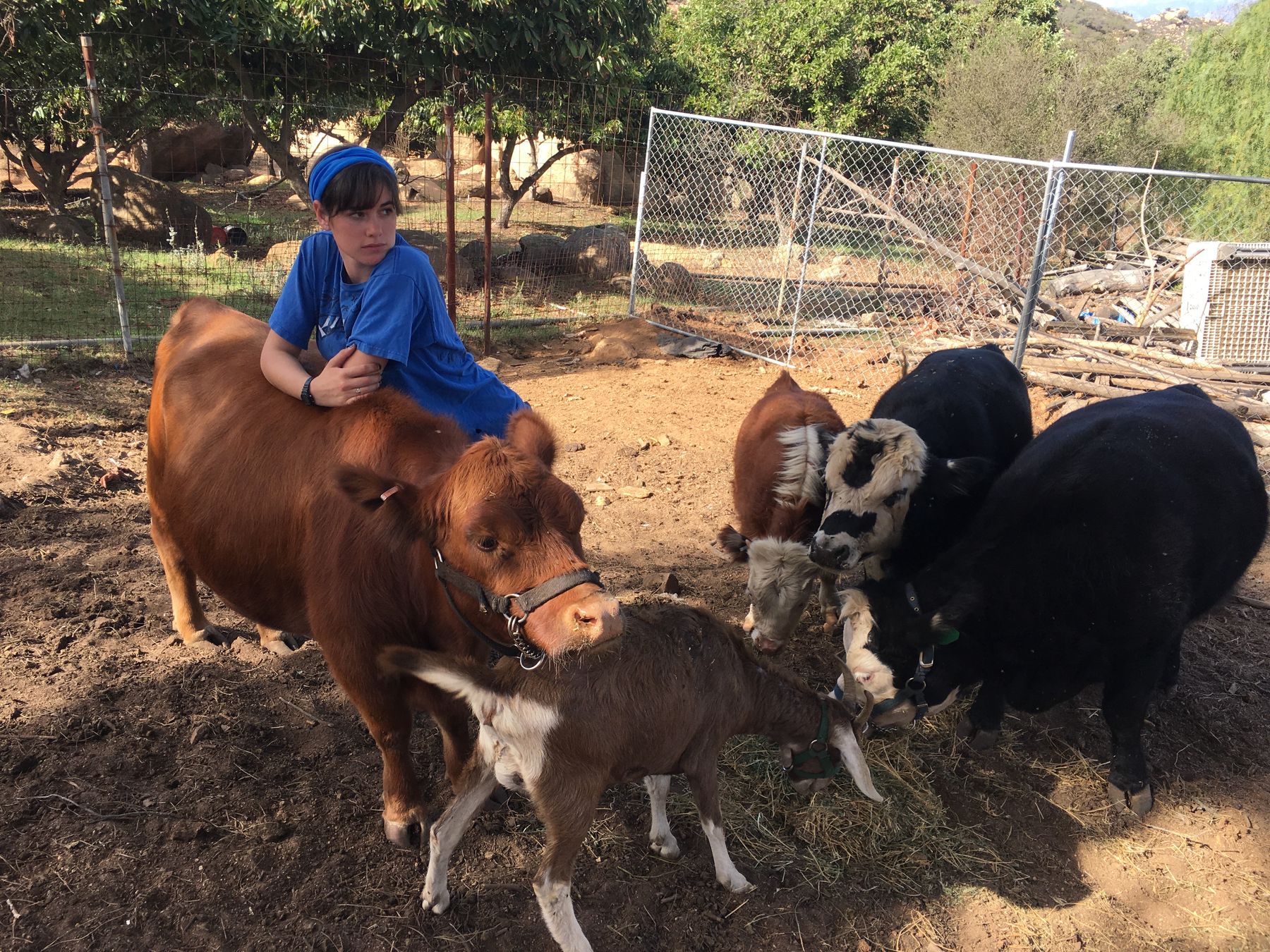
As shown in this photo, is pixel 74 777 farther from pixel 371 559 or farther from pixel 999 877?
pixel 999 877

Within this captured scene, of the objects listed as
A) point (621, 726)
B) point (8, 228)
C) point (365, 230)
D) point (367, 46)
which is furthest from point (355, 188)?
point (8, 228)

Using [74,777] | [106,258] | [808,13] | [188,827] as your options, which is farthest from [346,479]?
[808,13]

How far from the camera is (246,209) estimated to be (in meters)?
18.9

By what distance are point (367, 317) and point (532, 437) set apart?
0.70m

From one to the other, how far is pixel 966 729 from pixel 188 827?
3.54 meters

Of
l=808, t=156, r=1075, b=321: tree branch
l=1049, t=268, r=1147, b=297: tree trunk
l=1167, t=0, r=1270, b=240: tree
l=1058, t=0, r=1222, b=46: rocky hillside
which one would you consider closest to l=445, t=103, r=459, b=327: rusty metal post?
Result: l=808, t=156, r=1075, b=321: tree branch

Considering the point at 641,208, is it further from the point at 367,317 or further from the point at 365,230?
the point at 367,317

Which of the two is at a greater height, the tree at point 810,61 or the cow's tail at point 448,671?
the tree at point 810,61

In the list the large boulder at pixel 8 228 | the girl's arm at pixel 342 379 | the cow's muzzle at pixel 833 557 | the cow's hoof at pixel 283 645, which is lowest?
the cow's hoof at pixel 283 645

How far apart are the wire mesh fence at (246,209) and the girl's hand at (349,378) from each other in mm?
7053

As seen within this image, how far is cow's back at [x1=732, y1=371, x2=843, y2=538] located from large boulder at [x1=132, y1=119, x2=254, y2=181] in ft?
65.3

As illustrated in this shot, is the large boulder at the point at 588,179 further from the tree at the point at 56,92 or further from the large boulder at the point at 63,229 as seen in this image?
the large boulder at the point at 63,229

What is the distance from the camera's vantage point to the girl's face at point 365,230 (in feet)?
9.23

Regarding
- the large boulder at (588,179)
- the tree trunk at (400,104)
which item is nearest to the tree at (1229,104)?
the large boulder at (588,179)
